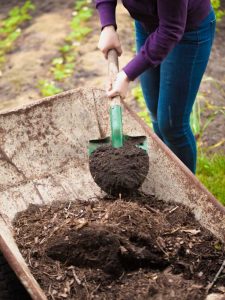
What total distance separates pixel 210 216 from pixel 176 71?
0.72 metres

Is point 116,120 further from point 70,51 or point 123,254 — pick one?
point 70,51

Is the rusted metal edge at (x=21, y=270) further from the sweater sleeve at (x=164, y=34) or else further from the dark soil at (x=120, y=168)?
the sweater sleeve at (x=164, y=34)

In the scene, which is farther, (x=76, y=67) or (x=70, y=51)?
(x=70, y=51)

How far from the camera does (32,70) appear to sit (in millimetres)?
5375

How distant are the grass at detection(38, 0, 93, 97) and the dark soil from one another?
211 centimetres

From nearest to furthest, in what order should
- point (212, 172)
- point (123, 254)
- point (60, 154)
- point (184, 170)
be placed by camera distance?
point (123, 254)
point (184, 170)
point (60, 154)
point (212, 172)

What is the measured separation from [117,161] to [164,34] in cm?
59

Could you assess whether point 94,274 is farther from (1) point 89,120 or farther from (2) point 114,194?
(1) point 89,120

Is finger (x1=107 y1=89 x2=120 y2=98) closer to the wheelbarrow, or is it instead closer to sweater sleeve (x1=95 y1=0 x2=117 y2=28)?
the wheelbarrow

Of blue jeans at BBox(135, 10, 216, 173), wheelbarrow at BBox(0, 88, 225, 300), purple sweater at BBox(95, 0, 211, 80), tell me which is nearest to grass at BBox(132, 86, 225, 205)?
blue jeans at BBox(135, 10, 216, 173)

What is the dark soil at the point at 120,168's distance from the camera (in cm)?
292

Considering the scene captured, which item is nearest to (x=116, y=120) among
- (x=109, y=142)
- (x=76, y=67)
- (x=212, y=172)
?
(x=109, y=142)

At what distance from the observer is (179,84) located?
3.13 m

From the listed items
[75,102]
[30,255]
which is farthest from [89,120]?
[30,255]
